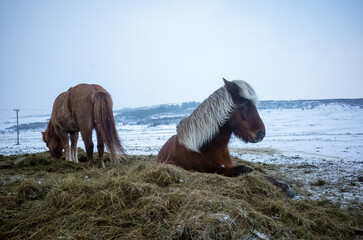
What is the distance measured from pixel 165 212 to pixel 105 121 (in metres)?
3.59

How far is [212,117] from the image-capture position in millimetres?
3303

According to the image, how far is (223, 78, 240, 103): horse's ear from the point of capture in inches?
128

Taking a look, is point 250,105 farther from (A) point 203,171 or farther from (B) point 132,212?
(B) point 132,212

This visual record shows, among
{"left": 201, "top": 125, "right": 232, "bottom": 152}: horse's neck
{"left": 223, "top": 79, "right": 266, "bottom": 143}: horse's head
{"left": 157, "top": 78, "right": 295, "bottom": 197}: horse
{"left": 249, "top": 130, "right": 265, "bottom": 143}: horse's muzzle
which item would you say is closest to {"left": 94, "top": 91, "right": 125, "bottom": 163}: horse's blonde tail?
{"left": 157, "top": 78, "right": 295, "bottom": 197}: horse

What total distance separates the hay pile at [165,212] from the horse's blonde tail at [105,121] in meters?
2.32

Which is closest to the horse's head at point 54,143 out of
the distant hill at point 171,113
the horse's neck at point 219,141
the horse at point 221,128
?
the horse at point 221,128

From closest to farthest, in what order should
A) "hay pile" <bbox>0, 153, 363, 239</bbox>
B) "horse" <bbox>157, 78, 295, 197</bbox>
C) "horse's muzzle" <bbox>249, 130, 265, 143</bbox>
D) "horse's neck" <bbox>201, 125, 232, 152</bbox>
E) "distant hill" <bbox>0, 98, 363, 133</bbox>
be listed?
"hay pile" <bbox>0, 153, 363, 239</bbox> < "horse's muzzle" <bbox>249, 130, 265, 143</bbox> < "horse" <bbox>157, 78, 295, 197</bbox> < "horse's neck" <bbox>201, 125, 232, 152</bbox> < "distant hill" <bbox>0, 98, 363, 133</bbox>

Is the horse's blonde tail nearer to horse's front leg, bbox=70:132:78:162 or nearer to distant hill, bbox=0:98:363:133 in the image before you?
horse's front leg, bbox=70:132:78:162

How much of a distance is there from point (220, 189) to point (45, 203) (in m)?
1.82

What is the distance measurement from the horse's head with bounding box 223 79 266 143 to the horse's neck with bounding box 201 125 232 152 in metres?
0.10

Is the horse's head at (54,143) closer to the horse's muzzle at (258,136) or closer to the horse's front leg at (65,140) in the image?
the horse's front leg at (65,140)

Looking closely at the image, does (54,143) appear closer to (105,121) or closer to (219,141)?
(105,121)

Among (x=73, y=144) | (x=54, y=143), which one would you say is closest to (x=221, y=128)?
(x=73, y=144)

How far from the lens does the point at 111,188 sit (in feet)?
7.46
